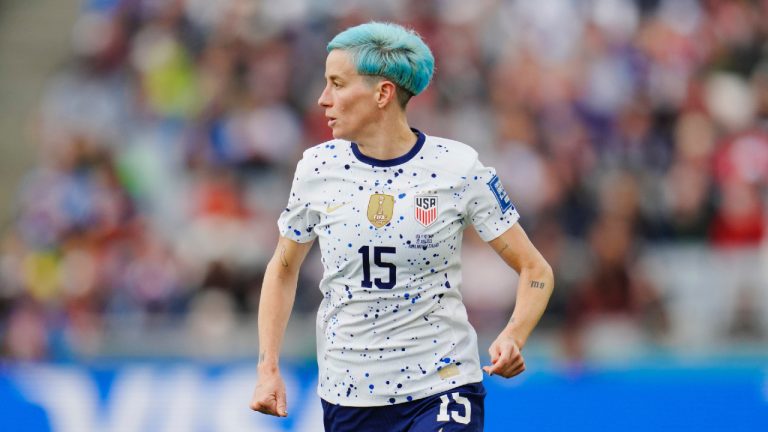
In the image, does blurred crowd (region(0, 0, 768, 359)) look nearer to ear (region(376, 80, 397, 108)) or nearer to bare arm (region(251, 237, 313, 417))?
bare arm (region(251, 237, 313, 417))

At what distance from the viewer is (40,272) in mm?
12141

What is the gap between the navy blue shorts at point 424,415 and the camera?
497 centimetres

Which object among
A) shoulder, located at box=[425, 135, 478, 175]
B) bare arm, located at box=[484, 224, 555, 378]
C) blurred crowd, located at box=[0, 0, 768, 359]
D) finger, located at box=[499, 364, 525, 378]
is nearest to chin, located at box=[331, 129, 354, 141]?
shoulder, located at box=[425, 135, 478, 175]

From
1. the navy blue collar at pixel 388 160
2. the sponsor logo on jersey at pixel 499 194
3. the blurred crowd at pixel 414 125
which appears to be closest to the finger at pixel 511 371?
the sponsor logo on jersey at pixel 499 194

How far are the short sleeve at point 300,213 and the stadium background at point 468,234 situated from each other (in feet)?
12.8

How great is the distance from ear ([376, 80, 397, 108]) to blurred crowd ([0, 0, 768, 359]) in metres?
5.14

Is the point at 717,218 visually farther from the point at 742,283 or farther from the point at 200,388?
the point at 200,388

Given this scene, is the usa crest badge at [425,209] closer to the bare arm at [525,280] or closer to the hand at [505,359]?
the bare arm at [525,280]

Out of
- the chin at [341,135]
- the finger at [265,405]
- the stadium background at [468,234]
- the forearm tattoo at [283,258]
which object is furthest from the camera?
the stadium background at [468,234]

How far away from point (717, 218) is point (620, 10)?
3042 mm

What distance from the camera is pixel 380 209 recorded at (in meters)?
5.02

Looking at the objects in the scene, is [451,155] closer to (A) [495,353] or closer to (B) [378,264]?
(B) [378,264]

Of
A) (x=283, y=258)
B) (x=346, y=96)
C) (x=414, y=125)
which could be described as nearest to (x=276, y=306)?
(x=283, y=258)

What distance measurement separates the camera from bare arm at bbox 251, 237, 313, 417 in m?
5.09
